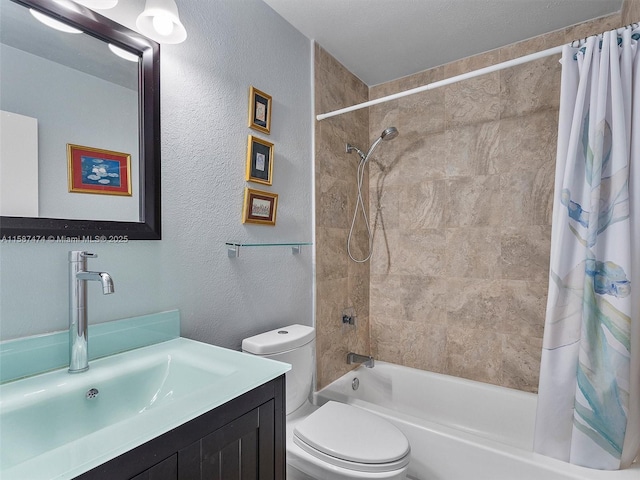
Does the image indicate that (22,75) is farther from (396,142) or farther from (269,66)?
(396,142)

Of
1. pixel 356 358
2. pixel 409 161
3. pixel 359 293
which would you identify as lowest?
pixel 356 358

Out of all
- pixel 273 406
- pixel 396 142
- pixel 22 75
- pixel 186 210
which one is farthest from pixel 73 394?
pixel 396 142

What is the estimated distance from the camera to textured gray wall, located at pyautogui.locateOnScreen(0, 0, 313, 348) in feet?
3.32

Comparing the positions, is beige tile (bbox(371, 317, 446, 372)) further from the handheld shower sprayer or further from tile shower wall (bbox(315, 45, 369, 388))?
the handheld shower sprayer

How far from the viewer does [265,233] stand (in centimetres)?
172

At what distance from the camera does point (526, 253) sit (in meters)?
2.03

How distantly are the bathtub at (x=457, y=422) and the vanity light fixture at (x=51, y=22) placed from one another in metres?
1.94

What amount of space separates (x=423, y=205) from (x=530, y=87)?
0.90 metres

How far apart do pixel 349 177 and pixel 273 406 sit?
1699 mm

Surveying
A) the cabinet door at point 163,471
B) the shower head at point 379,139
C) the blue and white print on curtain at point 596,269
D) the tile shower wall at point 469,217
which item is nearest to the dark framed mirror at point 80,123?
the cabinet door at point 163,471

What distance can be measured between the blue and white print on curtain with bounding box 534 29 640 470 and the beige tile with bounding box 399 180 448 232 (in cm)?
89

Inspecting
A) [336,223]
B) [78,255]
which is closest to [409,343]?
[336,223]

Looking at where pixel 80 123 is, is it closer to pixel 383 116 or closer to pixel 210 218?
pixel 210 218

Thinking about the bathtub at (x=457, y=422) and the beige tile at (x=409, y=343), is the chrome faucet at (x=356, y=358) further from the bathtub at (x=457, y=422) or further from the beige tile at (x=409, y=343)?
the beige tile at (x=409, y=343)
